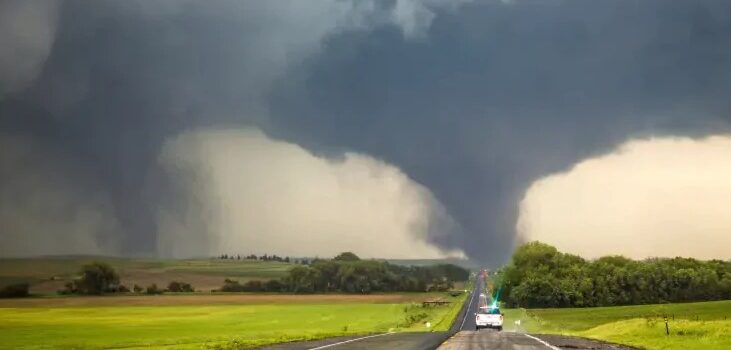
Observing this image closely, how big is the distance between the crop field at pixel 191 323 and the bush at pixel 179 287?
70.4ft

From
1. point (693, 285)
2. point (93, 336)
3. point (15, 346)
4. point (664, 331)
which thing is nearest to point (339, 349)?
point (664, 331)

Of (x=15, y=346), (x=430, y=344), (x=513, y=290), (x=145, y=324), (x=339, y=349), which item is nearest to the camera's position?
(x=339, y=349)

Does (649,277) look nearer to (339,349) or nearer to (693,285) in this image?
(693,285)

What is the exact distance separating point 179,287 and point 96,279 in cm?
2835

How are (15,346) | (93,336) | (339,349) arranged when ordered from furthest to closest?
(93,336) → (15,346) → (339,349)

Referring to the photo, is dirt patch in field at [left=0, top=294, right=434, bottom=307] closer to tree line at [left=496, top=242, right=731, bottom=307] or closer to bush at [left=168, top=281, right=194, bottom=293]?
bush at [left=168, top=281, right=194, bottom=293]

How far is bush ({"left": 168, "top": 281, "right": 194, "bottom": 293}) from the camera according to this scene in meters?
188

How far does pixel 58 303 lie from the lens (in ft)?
458

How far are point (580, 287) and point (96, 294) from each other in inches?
4473

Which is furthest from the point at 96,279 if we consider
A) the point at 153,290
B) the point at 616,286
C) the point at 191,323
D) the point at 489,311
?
the point at 616,286

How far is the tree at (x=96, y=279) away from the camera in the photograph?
535 ft

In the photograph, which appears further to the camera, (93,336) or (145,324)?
(145,324)

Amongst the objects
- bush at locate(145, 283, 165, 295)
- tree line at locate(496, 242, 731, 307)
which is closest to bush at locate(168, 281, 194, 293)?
bush at locate(145, 283, 165, 295)

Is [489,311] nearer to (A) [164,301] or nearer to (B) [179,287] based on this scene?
(A) [164,301]
